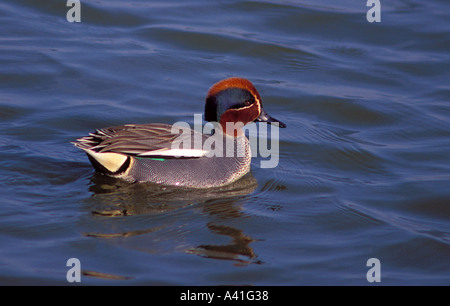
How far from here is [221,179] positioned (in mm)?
7152

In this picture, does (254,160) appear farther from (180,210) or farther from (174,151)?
(180,210)

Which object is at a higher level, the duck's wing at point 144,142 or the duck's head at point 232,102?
the duck's head at point 232,102

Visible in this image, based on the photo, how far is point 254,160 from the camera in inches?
311

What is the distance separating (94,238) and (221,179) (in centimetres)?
169

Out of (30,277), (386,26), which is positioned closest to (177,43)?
(386,26)

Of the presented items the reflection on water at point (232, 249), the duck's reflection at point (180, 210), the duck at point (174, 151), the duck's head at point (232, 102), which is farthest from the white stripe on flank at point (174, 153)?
the reflection on water at point (232, 249)

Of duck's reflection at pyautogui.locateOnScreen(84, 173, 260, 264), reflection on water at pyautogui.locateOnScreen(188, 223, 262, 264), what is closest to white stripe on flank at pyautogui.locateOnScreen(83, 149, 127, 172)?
duck's reflection at pyautogui.locateOnScreen(84, 173, 260, 264)

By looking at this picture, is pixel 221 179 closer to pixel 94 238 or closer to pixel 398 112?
pixel 94 238

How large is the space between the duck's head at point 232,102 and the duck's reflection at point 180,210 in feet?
2.10

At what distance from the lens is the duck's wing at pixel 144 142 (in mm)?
6906

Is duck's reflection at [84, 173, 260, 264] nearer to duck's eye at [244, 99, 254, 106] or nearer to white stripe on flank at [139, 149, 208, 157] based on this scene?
white stripe on flank at [139, 149, 208, 157]

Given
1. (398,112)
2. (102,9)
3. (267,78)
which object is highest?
(102,9)

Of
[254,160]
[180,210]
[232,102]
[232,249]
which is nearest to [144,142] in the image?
[180,210]

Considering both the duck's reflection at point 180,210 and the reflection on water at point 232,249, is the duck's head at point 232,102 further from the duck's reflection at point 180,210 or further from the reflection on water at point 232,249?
the reflection on water at point 232,249
